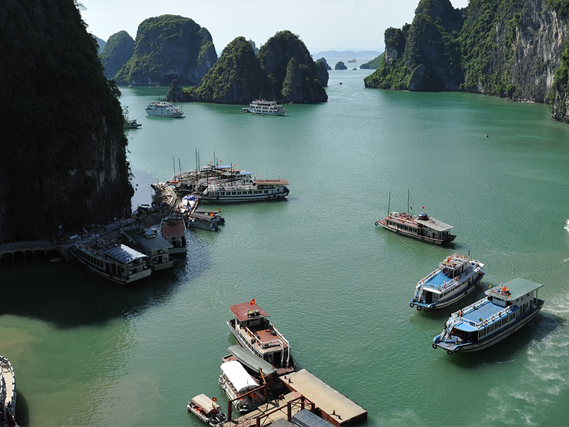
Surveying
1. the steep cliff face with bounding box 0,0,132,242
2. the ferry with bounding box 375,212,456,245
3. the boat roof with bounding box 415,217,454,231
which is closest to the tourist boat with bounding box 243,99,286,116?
the steep cliff face with bounding box 0,0,132,242

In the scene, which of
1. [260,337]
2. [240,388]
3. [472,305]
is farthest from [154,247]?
[472,305]

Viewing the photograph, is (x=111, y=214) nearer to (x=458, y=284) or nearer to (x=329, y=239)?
(x=329, y=239)

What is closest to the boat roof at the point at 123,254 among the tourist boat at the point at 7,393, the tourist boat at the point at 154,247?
the tourist boat at the point at 154,247

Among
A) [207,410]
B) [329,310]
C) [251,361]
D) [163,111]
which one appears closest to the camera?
[207,410]

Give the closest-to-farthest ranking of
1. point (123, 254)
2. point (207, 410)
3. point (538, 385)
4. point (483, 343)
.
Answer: point (207, 410) → point (538, 385) → point (483, 343) → point (123, 254)

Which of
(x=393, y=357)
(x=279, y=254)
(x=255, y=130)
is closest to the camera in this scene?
(x=393, y=357)

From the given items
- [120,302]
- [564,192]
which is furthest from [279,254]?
[564,192]

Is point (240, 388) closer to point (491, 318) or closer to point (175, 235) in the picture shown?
point (491, 318)
